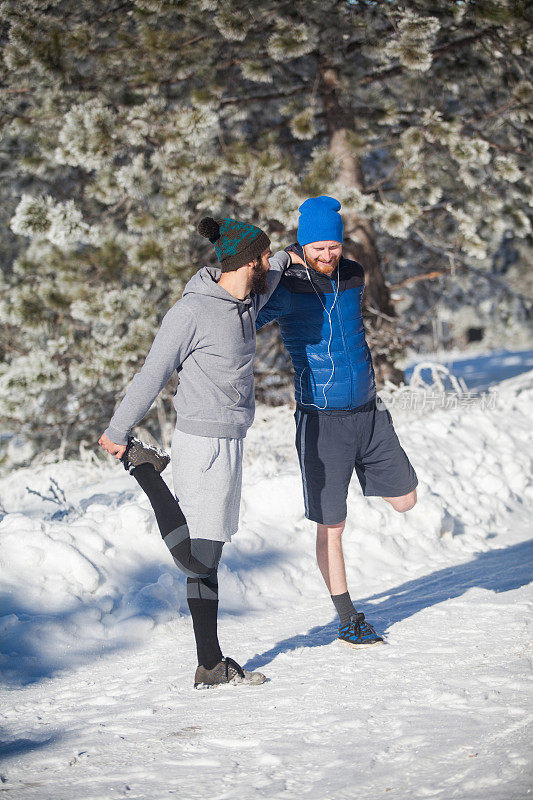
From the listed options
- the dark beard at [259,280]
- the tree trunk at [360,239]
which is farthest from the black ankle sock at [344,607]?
the tree trunk at [360,239]

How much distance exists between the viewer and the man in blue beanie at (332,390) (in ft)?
11.8

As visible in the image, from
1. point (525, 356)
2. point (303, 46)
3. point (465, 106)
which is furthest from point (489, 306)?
point (303, 46)

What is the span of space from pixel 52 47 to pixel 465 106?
4841 millimetres

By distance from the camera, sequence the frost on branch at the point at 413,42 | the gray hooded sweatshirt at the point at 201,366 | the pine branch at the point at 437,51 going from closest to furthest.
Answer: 1. the gray hooded sweatshirt at the point at 201,366
2. the frost on branch at the point at 413,42
3. the pine branch at the point at 437,51

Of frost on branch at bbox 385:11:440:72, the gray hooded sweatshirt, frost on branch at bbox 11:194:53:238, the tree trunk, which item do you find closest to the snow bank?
the gray hooded sweatshirt

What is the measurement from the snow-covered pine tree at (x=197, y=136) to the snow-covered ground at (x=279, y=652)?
8.18 feet

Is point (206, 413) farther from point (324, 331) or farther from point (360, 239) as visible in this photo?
point (360, 239)

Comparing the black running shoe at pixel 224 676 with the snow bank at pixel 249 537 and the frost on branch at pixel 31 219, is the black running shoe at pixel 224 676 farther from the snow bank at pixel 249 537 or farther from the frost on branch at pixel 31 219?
the frost on branch at pixel 31 219

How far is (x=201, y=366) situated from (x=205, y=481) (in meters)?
0.46

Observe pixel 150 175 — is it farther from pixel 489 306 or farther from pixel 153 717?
pixel 489 306

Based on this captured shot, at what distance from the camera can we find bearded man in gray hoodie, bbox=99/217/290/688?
3.12 metres

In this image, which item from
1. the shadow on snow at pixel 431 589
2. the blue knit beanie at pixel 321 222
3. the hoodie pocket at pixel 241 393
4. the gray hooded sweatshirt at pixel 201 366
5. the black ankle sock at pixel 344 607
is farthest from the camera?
the shadow on snow at pixel 431 589

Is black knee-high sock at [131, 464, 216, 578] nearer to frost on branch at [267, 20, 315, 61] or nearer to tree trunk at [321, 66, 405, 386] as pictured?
frost on branch at [267, 20, 315, 61]

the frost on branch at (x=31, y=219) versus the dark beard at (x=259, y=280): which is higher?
the dark beard at (x=259, y=280)
